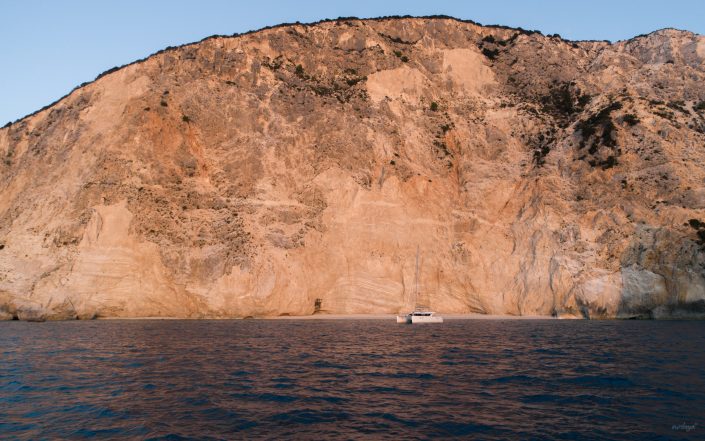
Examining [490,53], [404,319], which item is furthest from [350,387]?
[490,53]

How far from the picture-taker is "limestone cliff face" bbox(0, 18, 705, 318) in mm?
45469

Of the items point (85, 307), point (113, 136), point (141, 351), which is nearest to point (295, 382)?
point (141, 351)

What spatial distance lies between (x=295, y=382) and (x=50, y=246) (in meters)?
38.8

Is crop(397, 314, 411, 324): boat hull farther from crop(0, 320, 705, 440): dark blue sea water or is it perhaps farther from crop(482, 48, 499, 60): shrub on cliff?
crop(482, 48, 499, 60): shrub on cliff

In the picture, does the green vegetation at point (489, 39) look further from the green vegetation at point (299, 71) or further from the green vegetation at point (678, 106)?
the green vegetation at point (299, 71)

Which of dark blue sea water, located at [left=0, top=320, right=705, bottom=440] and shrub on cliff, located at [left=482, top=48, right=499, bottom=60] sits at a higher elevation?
shrub on cliff, located at [left=482, top=48, right=499, bottom=60]

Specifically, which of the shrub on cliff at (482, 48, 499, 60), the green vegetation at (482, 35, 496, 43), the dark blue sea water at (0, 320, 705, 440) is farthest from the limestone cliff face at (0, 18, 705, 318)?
the dark blue sea water at (0, 320, 705, 440)

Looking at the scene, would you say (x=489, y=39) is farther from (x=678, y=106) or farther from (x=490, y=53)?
(x=678, y=106)

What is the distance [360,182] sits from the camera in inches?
2119

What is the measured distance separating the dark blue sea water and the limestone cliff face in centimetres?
A: 1628

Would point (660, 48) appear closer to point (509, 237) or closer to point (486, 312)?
point (509, 237)

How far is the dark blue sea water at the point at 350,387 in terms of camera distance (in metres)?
12.2

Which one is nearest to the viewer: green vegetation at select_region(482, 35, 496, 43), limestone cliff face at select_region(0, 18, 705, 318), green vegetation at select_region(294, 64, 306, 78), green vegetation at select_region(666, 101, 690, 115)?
limestone cliff face at select_region(0, 18, 705, 318)

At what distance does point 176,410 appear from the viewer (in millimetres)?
13773
